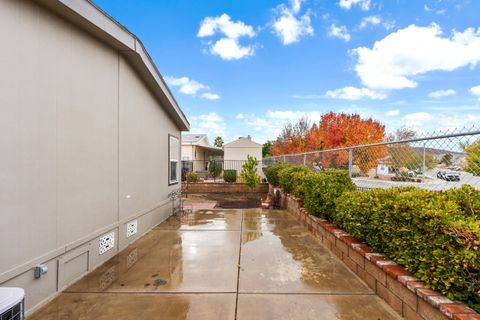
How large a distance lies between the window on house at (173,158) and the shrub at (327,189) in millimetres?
4466

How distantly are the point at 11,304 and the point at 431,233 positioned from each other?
3515 millimetres

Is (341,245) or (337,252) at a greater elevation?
(341,245)

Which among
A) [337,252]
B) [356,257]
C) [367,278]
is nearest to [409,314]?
[367,278]

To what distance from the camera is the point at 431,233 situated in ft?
8.20

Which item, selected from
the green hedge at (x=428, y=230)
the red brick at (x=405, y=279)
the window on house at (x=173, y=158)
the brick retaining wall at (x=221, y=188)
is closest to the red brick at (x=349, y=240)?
the green hedge at (x=428, y=230)

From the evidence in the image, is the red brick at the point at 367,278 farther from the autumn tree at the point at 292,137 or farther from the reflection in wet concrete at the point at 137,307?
the autumn tree at the point at 292,137

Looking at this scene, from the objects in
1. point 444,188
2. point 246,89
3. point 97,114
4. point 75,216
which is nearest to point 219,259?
point 75,216

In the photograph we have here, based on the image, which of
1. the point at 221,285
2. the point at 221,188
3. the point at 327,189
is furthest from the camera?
the point at 221,188

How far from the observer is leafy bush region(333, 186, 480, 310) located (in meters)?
2.20

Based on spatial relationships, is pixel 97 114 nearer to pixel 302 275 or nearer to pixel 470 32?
pixel 302 275

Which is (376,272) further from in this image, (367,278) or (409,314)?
(409,314)

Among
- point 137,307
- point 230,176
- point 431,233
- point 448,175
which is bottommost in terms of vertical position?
point 137,307

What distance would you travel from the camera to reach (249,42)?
664 inches

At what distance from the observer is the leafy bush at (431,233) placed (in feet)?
7.20
